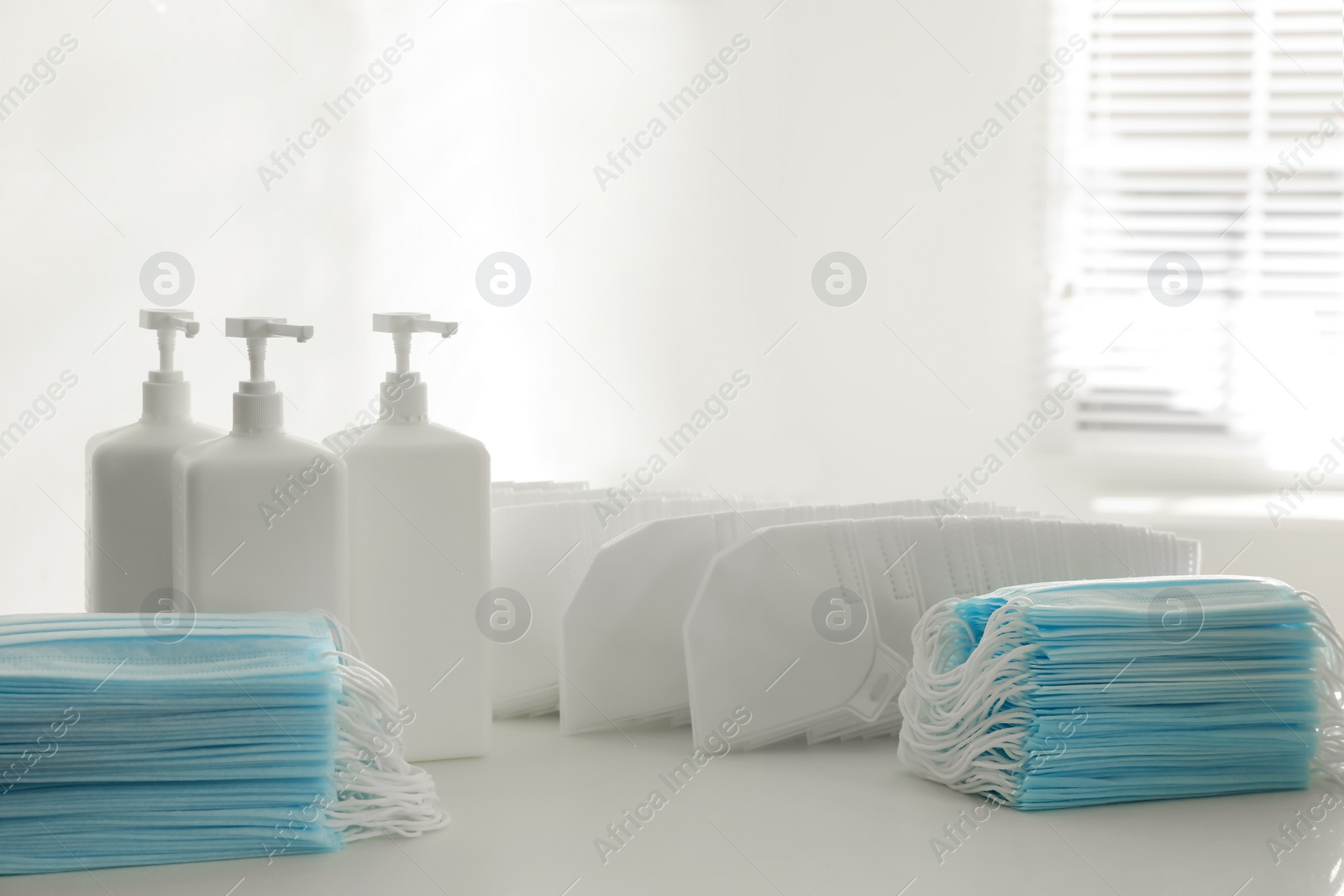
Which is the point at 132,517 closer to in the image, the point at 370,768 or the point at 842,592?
the point at 370,768

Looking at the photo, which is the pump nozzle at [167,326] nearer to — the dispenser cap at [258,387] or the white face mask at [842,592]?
the dispenser cap at [258,387]

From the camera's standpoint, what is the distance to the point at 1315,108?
1.30 metres

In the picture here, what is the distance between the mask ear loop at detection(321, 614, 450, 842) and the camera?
58cm

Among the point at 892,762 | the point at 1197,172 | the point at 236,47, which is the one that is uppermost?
the point at 236,47

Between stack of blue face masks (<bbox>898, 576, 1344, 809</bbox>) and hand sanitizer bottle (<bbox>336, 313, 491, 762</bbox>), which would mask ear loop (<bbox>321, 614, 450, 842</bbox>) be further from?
stack of blue face masks (<bbox>898, 576, 1344, 809</bbox>)

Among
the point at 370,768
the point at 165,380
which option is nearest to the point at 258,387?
the point at 165,380

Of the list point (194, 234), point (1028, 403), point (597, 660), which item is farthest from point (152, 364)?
point (1028, 403)

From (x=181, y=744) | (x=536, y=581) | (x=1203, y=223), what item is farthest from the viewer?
(x=1203, y=223)

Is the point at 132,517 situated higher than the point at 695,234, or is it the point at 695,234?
the point at 695,234

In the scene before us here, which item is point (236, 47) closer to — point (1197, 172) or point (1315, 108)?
point (1197, 172)

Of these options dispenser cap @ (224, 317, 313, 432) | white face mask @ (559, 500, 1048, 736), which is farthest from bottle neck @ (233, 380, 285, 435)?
white face mask @ (559, 500, 1048, 736)

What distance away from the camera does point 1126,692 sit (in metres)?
0.63

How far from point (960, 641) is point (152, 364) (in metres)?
0.79

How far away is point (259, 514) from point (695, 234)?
85 cm
